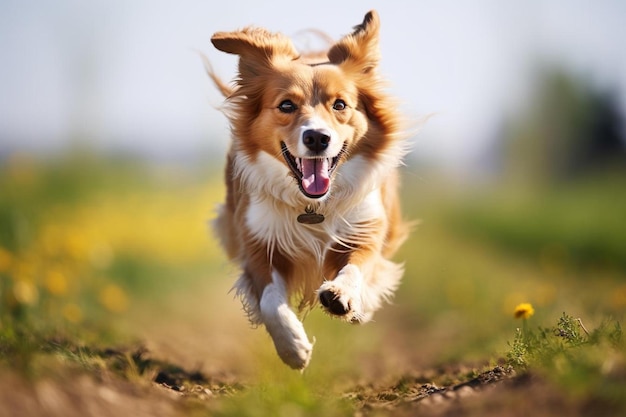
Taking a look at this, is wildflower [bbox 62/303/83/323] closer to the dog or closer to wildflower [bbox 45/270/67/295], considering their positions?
wildflower [bbox 45/270/67/295]

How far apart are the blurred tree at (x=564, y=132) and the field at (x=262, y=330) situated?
71.8 inches

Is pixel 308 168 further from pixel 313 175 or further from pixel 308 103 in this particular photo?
pixel 308 103

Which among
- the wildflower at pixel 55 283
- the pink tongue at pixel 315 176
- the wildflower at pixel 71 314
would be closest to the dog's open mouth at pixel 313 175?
the pink tongue at pixel 315 176

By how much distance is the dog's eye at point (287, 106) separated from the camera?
4274mm

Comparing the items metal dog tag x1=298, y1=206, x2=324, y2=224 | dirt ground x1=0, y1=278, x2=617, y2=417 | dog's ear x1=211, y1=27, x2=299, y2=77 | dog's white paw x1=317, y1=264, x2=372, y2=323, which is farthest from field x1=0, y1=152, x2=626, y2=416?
dog's ear x1=211, y1=27, x2=299, y2=77

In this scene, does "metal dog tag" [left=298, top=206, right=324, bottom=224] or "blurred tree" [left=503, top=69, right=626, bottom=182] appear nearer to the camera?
"metal dog tag" [left=298, top=206, right=324, bottom=224]

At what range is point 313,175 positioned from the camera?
13.6 feet

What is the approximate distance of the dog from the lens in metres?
4.23

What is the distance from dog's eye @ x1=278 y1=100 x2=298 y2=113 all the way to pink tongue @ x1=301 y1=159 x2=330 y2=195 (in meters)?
0.34

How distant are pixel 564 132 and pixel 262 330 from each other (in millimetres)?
14667

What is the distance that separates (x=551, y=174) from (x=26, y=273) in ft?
48.7

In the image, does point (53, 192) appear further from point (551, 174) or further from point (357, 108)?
point (551, 174)

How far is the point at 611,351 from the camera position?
2926mm

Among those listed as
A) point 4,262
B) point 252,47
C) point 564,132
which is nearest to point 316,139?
point 252,47
